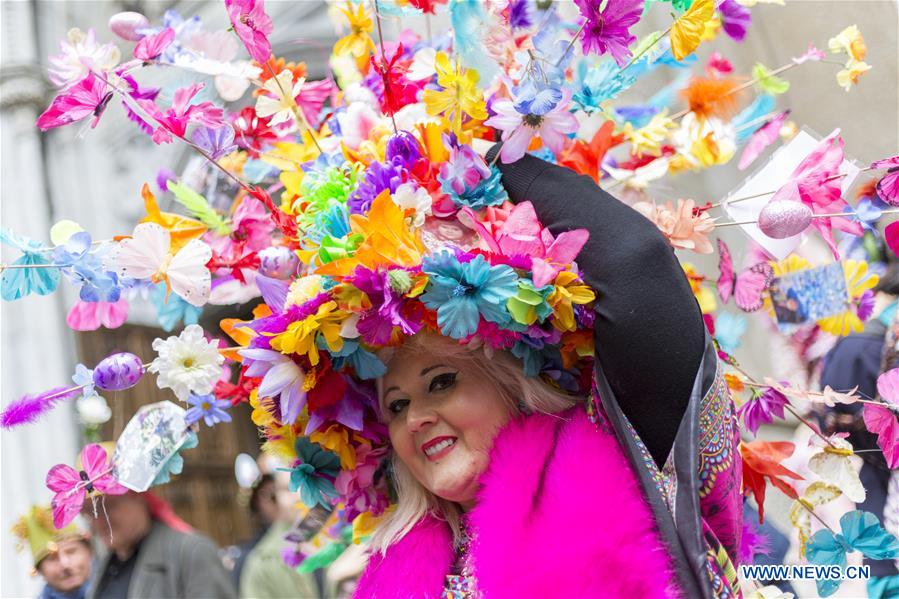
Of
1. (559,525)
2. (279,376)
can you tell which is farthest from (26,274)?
(559,525)

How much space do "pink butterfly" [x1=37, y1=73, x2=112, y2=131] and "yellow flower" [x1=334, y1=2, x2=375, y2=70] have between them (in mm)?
570

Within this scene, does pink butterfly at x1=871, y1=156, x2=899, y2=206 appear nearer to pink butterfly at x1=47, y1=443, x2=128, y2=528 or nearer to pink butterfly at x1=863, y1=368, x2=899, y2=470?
pink butterfly at x1=863, y1=368, x2=899, y2=470

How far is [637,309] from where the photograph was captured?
154 cm

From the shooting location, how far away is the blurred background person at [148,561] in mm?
3475

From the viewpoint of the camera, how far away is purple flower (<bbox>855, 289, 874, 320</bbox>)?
2.23 meters

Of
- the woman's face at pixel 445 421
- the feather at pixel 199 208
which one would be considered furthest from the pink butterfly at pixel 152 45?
the woman's face at pixel 445 421

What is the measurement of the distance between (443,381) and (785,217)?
677 mm

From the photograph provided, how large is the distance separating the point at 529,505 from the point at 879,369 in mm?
1454

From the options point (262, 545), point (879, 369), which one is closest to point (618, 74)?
point (879, 369)

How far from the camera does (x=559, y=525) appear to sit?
1546mm

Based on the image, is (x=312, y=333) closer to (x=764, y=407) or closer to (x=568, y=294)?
(x=568, y=294)

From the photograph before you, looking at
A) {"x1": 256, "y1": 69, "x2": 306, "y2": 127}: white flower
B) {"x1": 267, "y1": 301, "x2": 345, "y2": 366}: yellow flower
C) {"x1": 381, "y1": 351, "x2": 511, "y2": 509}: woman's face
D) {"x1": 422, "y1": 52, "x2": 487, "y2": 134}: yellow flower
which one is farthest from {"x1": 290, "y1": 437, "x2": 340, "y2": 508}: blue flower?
{"x1": 422, "y1": 52, "x2": 487, "y2": 134}: yellow flower

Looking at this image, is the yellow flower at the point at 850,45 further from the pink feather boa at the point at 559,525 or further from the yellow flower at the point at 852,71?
the pink feather boa at the point at 559,525

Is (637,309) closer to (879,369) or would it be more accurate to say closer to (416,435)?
(416,435)
